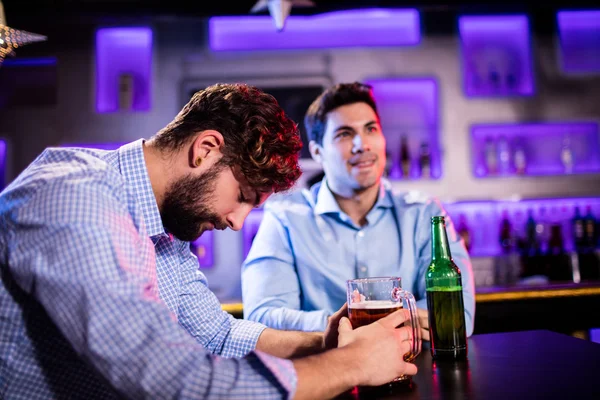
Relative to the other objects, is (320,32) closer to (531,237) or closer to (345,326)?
(531,237)

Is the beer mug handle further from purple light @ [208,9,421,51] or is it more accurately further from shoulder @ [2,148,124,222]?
purple light @ [208,9,421,51]

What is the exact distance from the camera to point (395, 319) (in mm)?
1012

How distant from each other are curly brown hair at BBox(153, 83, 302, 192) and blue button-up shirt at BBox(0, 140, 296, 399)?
0.26 metres

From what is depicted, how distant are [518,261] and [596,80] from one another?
144 centimetres

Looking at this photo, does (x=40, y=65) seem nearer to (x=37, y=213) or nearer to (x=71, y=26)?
(x=71, y=26)

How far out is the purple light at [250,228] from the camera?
3.84 meters

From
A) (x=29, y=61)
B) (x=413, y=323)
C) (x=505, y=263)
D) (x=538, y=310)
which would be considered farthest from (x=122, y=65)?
(x=413, y=323)

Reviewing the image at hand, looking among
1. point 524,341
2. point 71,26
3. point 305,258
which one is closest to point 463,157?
point 305,258

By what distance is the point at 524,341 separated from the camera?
1274 mm

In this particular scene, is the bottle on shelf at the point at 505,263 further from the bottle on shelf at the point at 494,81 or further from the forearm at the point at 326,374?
the forearm at the point at 326,374

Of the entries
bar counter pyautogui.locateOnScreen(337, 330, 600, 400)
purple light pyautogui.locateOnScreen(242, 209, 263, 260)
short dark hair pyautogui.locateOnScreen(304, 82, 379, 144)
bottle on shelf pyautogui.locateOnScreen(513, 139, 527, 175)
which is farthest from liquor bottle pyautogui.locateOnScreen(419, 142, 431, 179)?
bar counter pyautogui.locateOnScreen(337, 330, 600, 400)

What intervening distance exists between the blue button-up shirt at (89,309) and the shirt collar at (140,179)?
108 millimetres

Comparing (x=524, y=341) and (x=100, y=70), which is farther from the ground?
(x=100, y=70)

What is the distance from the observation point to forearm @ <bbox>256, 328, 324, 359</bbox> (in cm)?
130
